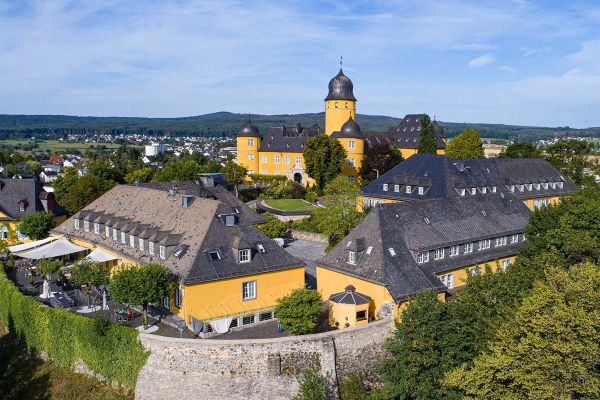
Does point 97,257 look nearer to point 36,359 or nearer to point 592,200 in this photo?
point 36,359

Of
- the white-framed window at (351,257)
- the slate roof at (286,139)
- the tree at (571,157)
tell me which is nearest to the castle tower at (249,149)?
the slate roof at (286,139)

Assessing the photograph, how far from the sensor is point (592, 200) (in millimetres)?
35250

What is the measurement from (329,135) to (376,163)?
14.6 metres

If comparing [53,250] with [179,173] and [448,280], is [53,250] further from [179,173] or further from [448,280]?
[448,280]

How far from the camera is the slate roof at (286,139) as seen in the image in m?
93.2

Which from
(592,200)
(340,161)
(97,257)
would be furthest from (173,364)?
(340,161)

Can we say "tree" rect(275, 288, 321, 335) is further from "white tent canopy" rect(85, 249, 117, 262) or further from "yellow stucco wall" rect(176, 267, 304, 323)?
"white tent canopy" rect(85, 249, 117, 262)

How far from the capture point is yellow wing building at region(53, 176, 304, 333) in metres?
30.6

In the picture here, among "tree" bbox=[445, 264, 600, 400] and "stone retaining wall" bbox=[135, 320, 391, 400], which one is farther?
"stone retaining wall" bbox=[135, 320, 391, 400]

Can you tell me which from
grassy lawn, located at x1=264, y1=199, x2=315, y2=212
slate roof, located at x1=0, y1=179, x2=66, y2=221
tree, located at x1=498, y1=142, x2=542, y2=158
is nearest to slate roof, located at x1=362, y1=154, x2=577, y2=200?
grassy lawn, located at x1=264, y1=199, x2=315, y2=212

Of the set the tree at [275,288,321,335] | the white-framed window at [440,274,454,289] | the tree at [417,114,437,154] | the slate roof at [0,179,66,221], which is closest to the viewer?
the tree at [275,288,321,335]

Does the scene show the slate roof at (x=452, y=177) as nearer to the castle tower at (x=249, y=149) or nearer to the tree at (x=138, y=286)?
the tree at (x=138, y=286)

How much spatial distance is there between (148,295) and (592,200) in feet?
91.3

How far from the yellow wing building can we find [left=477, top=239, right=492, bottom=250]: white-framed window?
13.1 m
